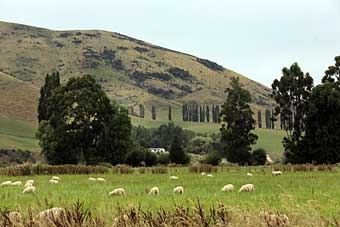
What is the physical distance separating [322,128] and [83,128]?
26.6m

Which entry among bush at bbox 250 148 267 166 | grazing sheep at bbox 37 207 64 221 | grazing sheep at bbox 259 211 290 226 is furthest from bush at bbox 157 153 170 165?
grazing sheep at bbox 259 211 290 226

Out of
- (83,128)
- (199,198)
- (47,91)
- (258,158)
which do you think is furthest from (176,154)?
(199,198)

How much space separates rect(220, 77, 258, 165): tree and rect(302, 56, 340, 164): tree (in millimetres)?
7568

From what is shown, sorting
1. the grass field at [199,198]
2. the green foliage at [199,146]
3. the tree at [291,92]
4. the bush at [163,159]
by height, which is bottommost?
the grass field at [199,198]

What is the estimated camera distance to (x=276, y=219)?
28.3 feet

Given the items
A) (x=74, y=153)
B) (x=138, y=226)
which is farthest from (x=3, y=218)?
(x=74, y=153)

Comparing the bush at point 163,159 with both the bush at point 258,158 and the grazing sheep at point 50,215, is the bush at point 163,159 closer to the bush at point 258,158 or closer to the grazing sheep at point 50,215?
the bush at point 258,158

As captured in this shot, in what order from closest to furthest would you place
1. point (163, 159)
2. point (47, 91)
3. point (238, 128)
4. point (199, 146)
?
point (163, 159) < point (238, 128) < point (47, 91) < point (199, 146)

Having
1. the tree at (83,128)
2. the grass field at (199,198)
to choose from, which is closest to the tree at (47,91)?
the tree at (83,128)

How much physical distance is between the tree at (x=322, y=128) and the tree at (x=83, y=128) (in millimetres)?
20604

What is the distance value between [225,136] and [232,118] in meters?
3.02

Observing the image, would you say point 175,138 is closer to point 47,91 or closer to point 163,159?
point 163,159

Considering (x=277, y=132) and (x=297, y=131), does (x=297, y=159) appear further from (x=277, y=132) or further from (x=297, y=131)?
(x=277, y=132)

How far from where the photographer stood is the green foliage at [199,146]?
114344 mm
